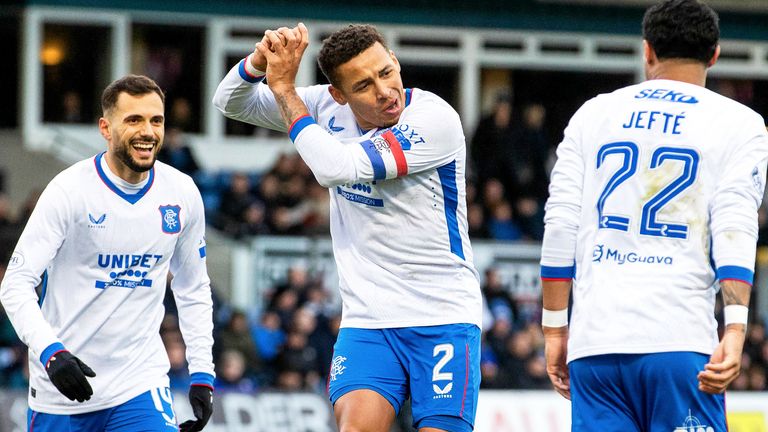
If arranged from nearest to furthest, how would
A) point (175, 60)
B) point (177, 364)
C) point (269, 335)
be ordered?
point (177, 364), point (269, 335), point (175, 60)

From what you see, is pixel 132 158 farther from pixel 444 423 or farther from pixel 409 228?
pixel 444 423

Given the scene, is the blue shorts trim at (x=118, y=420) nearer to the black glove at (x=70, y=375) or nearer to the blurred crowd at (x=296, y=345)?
the black glove at (x=70, y=375)

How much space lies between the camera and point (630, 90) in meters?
5.36

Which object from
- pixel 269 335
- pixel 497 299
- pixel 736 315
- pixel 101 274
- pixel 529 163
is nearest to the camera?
pixel 736 315

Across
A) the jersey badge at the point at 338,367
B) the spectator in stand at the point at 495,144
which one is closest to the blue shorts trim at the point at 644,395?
the jersey badge at the point at 338,367

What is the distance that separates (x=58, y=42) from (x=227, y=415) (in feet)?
30.3

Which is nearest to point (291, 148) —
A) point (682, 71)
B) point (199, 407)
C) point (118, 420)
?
point (199, 407)

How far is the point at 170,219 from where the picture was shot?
22.6ft

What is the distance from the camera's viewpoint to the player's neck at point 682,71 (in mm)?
5312

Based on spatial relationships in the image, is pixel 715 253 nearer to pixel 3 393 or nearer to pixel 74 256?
pixel 74 256

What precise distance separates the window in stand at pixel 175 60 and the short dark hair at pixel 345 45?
14393mm

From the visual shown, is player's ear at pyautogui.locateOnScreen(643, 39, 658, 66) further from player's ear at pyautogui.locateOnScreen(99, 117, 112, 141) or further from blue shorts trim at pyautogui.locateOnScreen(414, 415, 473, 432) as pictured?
player's ear at pyautogui.locateOnScreen(99, 117, 112, 141)

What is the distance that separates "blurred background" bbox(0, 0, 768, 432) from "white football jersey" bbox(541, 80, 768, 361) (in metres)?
8.17

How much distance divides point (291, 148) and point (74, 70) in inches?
134
